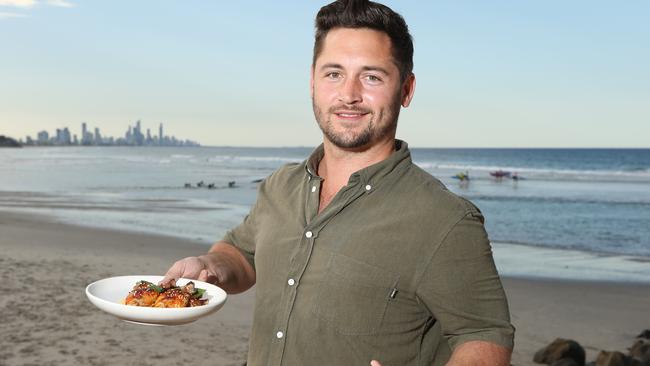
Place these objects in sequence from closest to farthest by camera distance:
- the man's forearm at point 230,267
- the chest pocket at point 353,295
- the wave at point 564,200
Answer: the chest pocket at point 353,295
the man's forearm at point 230,267
the wave at point 564,200

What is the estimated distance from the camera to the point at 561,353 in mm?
6965

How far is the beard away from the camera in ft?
7.34

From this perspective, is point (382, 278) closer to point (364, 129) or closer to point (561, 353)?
point (364, 129)

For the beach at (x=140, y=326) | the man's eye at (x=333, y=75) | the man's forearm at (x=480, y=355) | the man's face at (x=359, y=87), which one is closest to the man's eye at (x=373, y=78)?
the man's face at (x=359, y=87)


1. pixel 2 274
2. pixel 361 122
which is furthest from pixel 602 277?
pixel 361 122

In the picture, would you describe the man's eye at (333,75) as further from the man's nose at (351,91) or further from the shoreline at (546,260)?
the shoreline at (546,260)

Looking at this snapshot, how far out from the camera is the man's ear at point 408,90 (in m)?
2.38

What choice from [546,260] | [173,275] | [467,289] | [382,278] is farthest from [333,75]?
[546,260]

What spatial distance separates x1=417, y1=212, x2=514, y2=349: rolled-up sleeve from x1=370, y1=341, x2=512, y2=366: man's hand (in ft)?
0.05

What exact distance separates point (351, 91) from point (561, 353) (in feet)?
18.8

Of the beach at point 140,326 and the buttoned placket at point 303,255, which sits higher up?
the buttoned placket at point 303,255

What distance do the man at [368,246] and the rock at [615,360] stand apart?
498 cm

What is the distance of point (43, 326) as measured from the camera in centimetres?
765

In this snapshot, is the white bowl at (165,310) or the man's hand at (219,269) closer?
the white bowl at (165,310)
